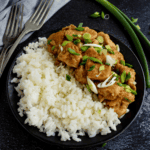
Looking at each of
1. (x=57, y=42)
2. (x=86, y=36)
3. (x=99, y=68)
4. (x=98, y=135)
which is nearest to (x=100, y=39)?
(x=86, y=36)

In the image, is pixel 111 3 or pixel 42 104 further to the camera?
pixel 111 3

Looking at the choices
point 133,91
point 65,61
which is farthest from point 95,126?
point 65,61

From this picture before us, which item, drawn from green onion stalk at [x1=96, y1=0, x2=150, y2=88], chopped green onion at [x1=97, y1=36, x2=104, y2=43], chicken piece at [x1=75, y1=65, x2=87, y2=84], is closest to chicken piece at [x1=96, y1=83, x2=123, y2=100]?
chicken piece at [x1=75, y1=65, x2=87, y2=84]

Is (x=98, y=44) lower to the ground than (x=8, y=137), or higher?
higher

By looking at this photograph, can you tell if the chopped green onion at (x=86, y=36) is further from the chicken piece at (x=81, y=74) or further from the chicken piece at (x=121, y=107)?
the chicken piece at (x=121, y=107)

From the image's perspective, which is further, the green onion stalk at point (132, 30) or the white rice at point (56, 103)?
the green onion stalk at point (132, 30)

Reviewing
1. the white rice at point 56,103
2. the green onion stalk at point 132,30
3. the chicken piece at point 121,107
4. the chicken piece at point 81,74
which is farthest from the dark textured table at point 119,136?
the chicken piece at point 81,74

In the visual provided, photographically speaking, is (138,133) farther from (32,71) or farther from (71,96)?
(32,71)
